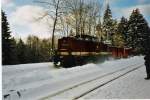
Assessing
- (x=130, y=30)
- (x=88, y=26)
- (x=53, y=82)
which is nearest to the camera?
(x=130, y=30)

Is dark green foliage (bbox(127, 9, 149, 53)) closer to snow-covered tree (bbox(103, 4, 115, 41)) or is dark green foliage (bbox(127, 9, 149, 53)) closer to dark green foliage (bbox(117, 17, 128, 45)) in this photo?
dark green foliage (bbox(117, 17, 128, 45))

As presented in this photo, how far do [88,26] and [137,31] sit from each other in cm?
220

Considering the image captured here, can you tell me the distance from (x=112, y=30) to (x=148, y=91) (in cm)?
221

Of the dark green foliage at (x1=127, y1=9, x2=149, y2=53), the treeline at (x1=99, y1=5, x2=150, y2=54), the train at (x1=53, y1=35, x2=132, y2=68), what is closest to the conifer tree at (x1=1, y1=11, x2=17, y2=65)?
the treeline at (x1=99, y1=5, x2=150, y2=54)

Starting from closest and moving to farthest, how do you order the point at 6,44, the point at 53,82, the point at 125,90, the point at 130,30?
the point at 125,90
the point at 130,30
the point at 53,82
the point at 6,44

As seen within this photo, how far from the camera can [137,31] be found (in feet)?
29.5

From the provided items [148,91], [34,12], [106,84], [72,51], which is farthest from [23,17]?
[72,51]

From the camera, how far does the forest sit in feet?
29.5

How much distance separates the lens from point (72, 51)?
1543cm

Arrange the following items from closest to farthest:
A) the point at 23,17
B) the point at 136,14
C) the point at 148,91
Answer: the point at 148,91 → the point at 136,14 → the point at 23,17

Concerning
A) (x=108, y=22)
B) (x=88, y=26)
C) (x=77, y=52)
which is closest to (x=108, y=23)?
(x=108, y=22)

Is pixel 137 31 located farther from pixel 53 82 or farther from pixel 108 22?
pixel 53 82

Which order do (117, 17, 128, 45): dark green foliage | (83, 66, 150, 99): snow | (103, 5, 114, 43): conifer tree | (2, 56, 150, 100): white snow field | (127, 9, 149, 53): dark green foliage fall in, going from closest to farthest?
(83, 66, 150, 99): snow
(2, 56, 150, 100): white snow field
(127, 9, 149, 53): dark green foliage
(117, 17, 128, 45): dark green foliage
(103, 5, 114, 43): conifer tree

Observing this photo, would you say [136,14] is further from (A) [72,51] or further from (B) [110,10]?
(A) [72,51]
